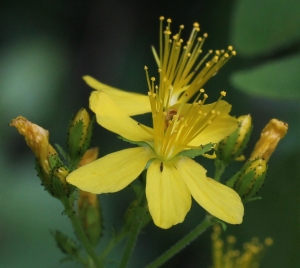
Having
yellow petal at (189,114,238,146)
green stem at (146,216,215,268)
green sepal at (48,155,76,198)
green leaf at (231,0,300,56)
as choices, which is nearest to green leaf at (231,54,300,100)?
green leaf at (231,0,300,56)

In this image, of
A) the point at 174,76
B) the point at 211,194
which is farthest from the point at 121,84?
the point at 211,194

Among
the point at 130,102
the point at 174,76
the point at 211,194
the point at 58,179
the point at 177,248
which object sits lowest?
the point at 177,248

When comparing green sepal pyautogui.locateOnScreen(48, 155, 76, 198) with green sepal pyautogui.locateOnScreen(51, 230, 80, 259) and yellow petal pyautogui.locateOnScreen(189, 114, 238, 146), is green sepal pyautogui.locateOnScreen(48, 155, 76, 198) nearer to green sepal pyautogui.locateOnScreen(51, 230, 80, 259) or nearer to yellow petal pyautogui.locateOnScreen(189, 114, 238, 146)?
green sepal pyautogui.locateOnScreen(51, 230, 80, 259)

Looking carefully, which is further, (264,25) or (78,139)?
(264,25)

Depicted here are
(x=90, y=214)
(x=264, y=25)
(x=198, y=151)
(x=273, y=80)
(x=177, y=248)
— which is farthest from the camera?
(x=264, y=25)

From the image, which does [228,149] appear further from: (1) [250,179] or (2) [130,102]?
(2) [130,102]

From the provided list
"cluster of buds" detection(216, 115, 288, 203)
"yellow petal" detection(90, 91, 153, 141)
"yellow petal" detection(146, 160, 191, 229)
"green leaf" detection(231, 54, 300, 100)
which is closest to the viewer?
"yellow petal" detection(146, 160, 191, 229)

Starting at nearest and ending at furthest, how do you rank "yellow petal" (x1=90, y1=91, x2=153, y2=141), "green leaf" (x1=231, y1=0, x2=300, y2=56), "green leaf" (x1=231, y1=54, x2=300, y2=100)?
"yellow petal" (x1=90, y1=91, x2=153, y2=141)
"green leaf" (x1=231, y1=54, x2=300, y2=100)
"green leaf" (x1=231, y1=0, x2=300, y2=56)
